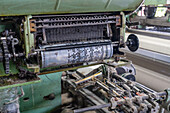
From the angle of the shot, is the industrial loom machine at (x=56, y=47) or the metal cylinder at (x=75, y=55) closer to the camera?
the industrial loom machine at (x=56, y=47)

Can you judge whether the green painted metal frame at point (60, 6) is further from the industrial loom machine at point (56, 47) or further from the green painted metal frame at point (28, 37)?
the green painted metal frame at point (28, 37)

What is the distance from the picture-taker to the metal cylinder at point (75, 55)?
201cm

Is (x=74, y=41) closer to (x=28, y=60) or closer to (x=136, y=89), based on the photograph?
(x=28, y=60)

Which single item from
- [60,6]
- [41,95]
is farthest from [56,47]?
[41,95]

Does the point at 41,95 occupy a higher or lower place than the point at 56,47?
lower

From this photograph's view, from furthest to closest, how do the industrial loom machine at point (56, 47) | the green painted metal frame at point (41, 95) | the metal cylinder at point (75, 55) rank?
the green painted metal frame at point (41, 95) → the metal cylinder at point (75, 55) → the industrial loom machine at point (56, 47)

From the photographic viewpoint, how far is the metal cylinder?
79.0 inches

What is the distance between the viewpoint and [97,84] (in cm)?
283

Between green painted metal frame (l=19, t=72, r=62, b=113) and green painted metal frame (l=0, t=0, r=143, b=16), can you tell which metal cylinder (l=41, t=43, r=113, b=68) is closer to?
green painted metal frame (l=0, t=0, r=143, b=16)

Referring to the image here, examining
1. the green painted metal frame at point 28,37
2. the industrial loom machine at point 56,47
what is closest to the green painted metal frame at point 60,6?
the industrial loom machine at point 56,47

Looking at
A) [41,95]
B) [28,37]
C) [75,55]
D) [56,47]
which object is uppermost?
[28,37]

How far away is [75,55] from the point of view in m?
2.13

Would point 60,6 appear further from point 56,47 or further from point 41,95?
point 41,95

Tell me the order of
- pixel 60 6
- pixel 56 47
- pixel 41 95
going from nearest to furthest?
pixel 60 6
pixel 56 47
pixel 41 95
